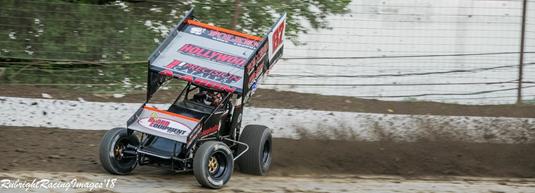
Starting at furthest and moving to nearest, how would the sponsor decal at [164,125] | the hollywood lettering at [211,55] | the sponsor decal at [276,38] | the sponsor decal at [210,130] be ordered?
the sponsor decal at [276,38]
the hollywood lettering at [211,55]
the sponsor decal at [210,130]
the sponsor decal at [164,125]

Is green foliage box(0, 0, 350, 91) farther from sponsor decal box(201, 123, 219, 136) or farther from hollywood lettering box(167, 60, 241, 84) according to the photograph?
sponsor decal box(201, 123, 219, 136)

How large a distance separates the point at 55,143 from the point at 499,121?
6903mm

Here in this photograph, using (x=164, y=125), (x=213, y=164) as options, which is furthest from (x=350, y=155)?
(x=164, y=125)

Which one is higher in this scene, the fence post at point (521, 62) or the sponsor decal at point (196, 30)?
the sponsor decal at point (196, 30)

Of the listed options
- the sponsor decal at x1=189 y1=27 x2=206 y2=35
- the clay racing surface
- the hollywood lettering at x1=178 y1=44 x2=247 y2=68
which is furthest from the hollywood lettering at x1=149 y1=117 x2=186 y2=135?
the sponsor decal at x1=189 y1=27 x2=206 y2=35

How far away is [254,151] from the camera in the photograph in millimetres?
9148

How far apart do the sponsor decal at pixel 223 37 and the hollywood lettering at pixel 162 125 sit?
148 cm

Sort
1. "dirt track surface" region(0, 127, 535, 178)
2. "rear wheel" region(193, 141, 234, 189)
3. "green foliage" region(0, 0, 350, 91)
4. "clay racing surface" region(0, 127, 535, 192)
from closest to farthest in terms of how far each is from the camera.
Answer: "rear wheel" region(193, 141, 234, 189) → "clay racing surface" region(0, 127, 535, 192) → "dirt track surface" region(0, 127, 535, 178) → "green foliage" region(0, 0, 350, 91)

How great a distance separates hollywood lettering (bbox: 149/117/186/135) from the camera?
810 centimetres

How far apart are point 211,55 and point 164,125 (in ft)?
4.04

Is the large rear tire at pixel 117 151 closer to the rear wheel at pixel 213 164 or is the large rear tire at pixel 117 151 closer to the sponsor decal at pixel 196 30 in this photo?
the rear wheel at pixel 213 164

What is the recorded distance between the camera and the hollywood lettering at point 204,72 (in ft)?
28.5

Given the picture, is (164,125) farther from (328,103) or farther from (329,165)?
(328,103)

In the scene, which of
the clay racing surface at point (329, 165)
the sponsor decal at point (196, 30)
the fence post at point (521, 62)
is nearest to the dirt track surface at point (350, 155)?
the clay racing surface at point (329, 165)
